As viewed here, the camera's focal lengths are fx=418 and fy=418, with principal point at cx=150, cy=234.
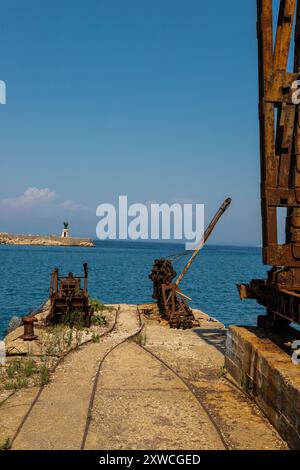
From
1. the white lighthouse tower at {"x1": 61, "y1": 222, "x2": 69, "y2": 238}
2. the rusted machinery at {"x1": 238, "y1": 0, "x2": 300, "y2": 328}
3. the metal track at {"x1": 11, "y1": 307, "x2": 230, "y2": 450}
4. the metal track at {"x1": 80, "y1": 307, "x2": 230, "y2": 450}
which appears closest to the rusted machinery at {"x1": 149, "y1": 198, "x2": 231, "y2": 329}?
the metal track at {"x1": 80, "y1": 307, "x2": 230, "y2": 450}

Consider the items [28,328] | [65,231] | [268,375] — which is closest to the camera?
[268,375]

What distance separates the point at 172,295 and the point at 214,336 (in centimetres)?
341

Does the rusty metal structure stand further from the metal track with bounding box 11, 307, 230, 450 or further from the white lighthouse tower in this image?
the white lighthouse tower

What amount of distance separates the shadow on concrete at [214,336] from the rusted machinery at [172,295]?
0.80 metres

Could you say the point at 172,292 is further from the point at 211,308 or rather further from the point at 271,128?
the point at 211,308

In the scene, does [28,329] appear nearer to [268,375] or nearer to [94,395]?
[94,395]

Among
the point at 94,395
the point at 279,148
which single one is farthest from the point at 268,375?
the point at 279,148

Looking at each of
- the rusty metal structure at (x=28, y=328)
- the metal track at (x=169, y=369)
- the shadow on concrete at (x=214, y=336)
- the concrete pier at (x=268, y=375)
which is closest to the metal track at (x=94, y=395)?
the metal track at (x=169, y=369)

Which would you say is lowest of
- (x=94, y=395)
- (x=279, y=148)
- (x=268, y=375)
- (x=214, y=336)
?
(x=214, y=336)

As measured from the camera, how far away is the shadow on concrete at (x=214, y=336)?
46.6ft

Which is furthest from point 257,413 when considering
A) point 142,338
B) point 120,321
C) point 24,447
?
point 120,321

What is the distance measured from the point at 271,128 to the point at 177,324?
1068 centimetres

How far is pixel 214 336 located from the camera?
52.0 ft

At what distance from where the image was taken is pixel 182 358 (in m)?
12.2
